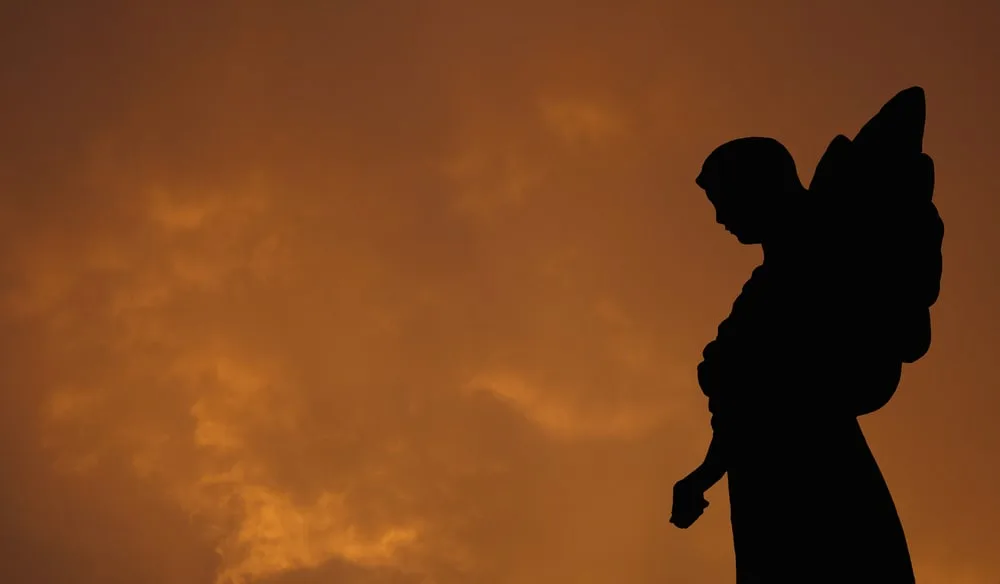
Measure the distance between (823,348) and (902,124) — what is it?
4.80 ft

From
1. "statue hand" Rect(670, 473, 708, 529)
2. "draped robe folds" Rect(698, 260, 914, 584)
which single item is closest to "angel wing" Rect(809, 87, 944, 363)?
"draped robe folds" Rect(698, 260, 914, 584)

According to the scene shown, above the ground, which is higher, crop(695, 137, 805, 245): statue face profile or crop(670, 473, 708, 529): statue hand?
crop(695, 137, 805, 245): statue face profile

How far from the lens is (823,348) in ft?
20.9

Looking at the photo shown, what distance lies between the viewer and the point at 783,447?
641 cm

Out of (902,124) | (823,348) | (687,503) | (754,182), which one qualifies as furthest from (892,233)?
(687,503)

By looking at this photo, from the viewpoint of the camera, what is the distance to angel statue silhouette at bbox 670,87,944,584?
20.1 feet

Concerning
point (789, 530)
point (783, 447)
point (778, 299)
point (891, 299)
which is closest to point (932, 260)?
point (891, 299)

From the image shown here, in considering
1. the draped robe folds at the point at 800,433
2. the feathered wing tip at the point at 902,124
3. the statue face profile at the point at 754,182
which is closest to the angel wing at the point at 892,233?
the feathered wing tip at the point at 902,124

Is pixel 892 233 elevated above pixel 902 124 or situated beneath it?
situated beneath

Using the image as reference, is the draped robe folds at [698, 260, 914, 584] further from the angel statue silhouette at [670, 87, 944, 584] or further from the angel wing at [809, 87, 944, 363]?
the angel wing at [809, 87, 944, 363]

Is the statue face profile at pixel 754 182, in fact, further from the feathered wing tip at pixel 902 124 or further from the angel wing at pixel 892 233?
the feathered wing tip at pixel 902 124

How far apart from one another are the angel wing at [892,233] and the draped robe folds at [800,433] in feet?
0.46

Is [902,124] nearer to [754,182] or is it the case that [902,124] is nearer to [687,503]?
[754,182]

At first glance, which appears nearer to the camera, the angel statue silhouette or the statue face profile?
the angel statue silhouette
